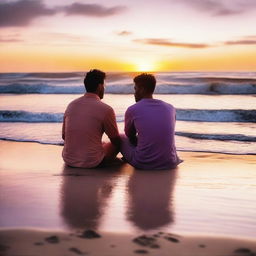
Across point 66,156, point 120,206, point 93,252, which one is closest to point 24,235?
point 93,252

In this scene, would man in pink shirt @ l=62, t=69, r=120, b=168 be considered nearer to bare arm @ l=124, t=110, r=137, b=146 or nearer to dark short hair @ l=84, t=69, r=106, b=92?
dark short hair @ l=84, t=69, r=106, b=92

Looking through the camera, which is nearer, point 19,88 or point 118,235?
point 118,235

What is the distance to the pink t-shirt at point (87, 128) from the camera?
5.43 m

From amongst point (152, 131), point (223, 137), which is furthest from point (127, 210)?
point (223, 137)

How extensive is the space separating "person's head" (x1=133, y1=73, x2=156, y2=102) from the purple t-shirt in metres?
0.10

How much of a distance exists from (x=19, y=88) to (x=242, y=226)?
20969 mm

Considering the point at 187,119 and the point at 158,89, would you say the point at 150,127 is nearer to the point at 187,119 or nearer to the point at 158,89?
the point at 187,119

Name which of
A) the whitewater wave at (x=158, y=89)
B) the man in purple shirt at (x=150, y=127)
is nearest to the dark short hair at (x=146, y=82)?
the man in purple shirt at (x=150, y=127)

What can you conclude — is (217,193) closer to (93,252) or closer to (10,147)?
(93,252)

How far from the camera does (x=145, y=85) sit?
5.42 m

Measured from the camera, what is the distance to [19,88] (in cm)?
2311

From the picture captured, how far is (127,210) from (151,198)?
525 mm

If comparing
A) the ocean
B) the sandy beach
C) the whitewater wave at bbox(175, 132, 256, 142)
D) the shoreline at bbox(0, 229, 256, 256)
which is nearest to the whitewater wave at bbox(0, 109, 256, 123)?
the ocean

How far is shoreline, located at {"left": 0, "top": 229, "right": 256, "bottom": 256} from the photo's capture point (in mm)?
2574
